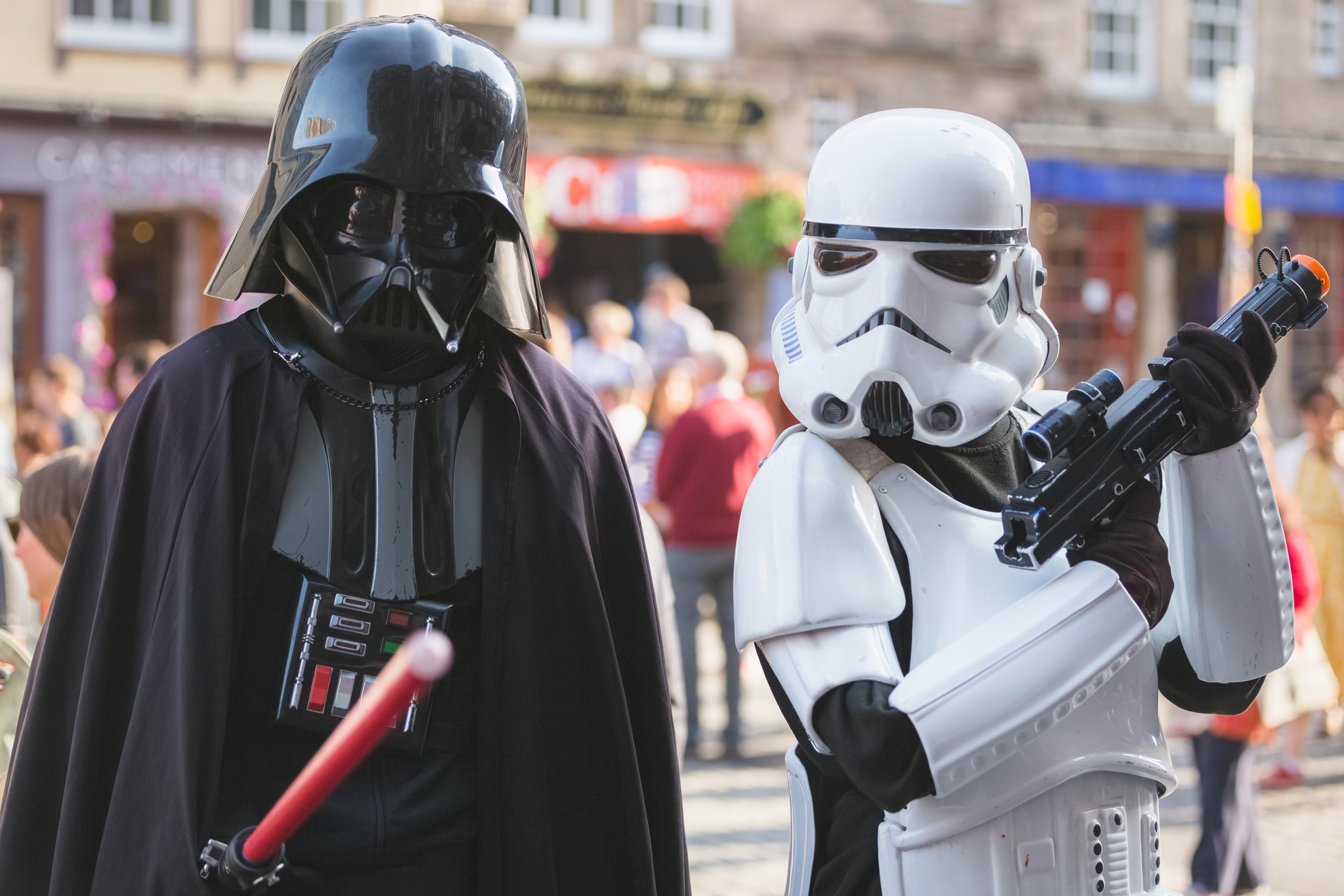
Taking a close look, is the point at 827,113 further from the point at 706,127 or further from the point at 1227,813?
the point at 1227,813

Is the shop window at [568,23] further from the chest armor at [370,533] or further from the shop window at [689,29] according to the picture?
the chest armor at [370,533]

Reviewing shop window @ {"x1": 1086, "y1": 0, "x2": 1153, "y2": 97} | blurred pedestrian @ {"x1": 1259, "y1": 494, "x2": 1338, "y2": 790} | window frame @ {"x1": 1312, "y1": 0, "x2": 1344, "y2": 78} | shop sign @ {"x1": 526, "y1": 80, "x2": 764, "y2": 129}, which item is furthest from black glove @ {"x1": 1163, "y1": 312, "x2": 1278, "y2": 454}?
window frame @ {"x1": 1312, "y1": 0, "x2": 1344, "y2": 78}

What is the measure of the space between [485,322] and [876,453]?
633 mm

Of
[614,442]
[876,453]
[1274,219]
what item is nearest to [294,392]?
[614,442]

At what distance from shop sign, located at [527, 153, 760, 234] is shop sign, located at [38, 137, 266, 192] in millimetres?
3031

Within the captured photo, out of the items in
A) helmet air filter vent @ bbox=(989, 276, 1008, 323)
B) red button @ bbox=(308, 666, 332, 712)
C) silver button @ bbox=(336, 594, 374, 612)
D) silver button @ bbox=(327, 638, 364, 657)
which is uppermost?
helmet air filter vent @ bbox=(989, 276, 1008, 323)

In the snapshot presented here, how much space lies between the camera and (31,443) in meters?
6.20

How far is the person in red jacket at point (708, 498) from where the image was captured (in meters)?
7.00

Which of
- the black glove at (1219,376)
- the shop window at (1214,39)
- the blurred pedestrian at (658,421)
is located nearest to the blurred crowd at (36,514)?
the black glove at (1219,376)

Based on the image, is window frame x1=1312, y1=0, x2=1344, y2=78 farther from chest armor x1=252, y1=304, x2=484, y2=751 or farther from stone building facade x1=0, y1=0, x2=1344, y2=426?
chest armor x1=252, y1=304, x2=484, y2=751

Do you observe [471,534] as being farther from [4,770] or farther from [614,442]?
[4,770]

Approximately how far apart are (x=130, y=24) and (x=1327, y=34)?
15.2m

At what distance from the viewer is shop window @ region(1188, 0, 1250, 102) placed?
19828 millimetres

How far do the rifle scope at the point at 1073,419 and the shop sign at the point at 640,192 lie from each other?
45.7 ft
